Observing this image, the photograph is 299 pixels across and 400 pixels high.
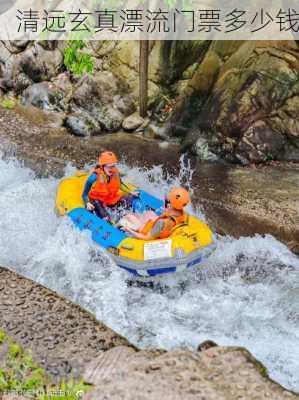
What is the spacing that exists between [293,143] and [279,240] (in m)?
2.85

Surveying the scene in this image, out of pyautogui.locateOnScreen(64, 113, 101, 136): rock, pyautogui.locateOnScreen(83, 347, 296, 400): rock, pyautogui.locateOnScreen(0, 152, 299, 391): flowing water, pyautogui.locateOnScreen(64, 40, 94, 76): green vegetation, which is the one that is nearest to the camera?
pyautogui.locateOnScreen(83, 347, 296, 400): rock

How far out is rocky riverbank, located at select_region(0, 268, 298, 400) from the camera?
144 inches

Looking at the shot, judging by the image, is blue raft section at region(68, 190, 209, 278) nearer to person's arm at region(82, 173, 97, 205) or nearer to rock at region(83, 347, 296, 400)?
person's arm at region(82, 173, 97, 205)

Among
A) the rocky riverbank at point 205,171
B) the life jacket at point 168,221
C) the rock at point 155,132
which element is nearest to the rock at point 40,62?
the rocky riverbank at point 205,171

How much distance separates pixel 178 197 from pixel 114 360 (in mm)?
3222

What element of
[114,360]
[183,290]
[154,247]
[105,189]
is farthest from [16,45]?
[114,360]

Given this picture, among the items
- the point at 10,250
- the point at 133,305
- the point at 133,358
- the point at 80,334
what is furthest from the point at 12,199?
the point at 133,358

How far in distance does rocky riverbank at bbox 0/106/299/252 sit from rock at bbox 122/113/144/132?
0.19 m

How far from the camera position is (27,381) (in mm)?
3916

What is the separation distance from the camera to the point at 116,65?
12891mm

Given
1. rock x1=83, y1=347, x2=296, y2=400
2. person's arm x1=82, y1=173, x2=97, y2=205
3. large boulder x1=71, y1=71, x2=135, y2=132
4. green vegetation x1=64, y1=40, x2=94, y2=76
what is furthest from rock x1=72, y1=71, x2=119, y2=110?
rock x1=83, y1=347, x2=296, y2=400

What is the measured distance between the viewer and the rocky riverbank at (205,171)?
8953mm

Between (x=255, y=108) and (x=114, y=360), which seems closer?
(x=114, y=360)

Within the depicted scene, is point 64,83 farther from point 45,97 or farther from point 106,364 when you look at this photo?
point 106,364
